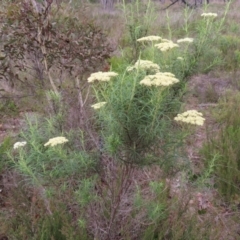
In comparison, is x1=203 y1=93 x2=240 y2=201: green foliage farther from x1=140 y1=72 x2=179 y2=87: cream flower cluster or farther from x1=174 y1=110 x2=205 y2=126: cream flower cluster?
x1=140 y1=72 x2=179 y2=87: cream flower cluster

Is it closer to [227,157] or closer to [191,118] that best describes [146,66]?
[191,118]

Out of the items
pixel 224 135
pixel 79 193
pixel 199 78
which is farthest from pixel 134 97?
pixel 199 78

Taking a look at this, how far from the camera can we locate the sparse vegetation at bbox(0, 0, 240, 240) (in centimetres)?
235

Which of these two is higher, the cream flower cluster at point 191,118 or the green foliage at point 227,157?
the cream flower cluster at point 191,118

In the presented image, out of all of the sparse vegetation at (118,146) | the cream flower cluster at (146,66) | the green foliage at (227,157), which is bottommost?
the green foliage at (227,157)

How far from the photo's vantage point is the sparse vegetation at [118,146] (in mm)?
2346

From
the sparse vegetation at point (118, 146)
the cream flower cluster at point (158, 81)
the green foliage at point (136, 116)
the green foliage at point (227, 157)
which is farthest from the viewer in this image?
the green foliage at point (227, 157)

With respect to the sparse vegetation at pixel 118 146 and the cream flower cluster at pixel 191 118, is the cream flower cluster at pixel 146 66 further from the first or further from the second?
the cream flower cluster at pixel 191 118

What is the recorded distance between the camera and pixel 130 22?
139 inches

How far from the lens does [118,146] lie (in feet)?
7.89

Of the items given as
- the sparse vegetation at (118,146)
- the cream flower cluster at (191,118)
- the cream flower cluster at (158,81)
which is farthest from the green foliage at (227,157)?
the cream flower cluster at (158,81)

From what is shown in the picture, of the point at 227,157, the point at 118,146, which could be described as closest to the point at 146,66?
the point at 118,146

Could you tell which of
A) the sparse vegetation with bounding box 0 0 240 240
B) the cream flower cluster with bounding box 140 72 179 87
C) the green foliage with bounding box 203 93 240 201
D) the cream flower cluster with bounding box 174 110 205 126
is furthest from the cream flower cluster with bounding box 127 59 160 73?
the green foliage with bounding box 203 93 240 201

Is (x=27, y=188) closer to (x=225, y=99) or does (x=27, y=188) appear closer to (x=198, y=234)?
(x=198, y=234)
